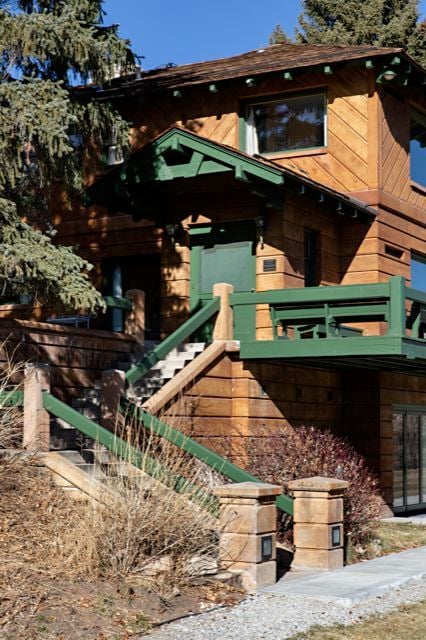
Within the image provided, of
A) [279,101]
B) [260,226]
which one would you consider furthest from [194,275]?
[279,101]

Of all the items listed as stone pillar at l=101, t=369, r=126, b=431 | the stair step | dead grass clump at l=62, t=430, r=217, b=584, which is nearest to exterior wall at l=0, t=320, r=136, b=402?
stone pillar at l=101, t=369, r=126, b=431

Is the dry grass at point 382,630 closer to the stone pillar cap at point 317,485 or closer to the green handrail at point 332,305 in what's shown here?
the stone pillar cap at point 317,485

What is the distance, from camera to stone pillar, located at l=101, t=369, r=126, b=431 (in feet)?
49.9

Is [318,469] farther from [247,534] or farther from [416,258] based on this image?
[416,258]

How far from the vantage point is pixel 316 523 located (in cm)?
1266

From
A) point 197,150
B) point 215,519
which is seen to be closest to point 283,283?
point 197,150

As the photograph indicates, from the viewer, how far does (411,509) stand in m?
22.2

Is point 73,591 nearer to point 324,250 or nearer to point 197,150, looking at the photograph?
point 197,150

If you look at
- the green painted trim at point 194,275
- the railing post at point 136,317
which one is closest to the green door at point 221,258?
the green painted trim at point 194,275

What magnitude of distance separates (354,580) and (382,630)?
240 cm

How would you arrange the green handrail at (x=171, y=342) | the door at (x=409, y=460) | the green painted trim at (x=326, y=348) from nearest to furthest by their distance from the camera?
1. the green painted trim at (x=326, y=348)
2. the green handrail at (x=171, y=342)
3. the door at (x=409, y=460)

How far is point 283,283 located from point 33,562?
9.60m

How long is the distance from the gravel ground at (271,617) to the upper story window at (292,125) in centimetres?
1186

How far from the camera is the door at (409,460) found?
21.6 meters
